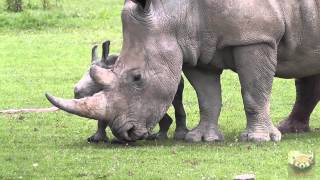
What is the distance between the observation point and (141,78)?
39.3 ft

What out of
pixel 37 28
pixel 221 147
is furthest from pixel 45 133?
pixel 37 28

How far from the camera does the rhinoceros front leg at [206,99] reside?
12.7 m

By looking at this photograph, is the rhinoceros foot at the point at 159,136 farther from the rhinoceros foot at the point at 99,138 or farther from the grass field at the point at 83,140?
the rhinoceros foot at the point at 99,138

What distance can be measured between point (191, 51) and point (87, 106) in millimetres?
1355

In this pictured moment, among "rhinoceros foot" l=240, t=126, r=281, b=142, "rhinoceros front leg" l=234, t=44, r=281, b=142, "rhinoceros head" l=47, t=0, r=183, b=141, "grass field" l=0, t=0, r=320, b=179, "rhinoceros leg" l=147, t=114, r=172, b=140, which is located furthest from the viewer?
"rhinoceros leg" l=147, t=114, r=172, b=140

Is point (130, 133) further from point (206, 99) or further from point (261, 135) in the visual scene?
point (261, 135)

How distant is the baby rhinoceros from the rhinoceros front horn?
9.6 inches

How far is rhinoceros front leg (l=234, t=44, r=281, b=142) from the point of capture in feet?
40.0

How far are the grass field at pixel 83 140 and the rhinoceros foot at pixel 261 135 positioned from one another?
0.11 meters

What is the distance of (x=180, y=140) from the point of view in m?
12.8

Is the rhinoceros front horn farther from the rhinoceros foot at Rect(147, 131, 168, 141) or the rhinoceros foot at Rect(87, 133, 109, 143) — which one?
the rhinoceros foot at Rect(147, 131, 168, 141)

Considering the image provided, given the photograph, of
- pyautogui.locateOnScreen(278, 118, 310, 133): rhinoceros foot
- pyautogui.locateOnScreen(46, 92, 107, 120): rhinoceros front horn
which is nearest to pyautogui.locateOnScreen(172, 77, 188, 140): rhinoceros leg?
pyautogui.locateOnScreen(46, 92, 107, 120): rhinoceros front horn

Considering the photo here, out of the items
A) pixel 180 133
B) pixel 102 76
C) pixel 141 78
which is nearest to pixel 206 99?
pixel 180 133

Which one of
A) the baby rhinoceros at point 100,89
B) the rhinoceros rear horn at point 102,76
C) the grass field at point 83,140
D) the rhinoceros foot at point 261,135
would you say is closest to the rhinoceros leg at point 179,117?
the baby rhinoceros at point 100,89
